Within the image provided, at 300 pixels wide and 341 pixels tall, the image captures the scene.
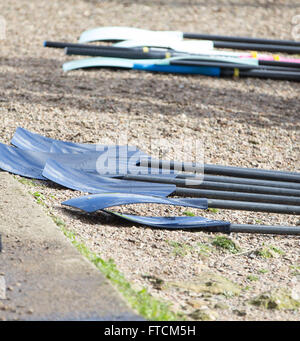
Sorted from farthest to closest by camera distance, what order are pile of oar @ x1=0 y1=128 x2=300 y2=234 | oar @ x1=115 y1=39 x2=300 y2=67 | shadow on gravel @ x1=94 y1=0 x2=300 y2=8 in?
shadow on gravel @ x1=94 y1=0 x2=300 y2=8 → oar @ x1=115 y1=39 x2=300 y2=67 → pile of oar @ x1=0 y1=128 x2=300 y2=234

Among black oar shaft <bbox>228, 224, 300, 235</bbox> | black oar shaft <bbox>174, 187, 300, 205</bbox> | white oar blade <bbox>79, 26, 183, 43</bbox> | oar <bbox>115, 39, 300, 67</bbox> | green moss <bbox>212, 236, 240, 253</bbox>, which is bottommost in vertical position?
green moss <bbox>212, 236, 240, 253</bbox>

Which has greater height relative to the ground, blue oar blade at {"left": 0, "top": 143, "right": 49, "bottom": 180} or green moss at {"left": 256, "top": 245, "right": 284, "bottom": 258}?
blue oar blade at {"left": 0, "top": 143, "right": 49, "bottom": 180}

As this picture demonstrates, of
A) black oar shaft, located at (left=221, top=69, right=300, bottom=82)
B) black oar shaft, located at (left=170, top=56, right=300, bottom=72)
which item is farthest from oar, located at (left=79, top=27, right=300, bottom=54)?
black oar shaft, located at (left=221, top=69, right=300, bottom=82)

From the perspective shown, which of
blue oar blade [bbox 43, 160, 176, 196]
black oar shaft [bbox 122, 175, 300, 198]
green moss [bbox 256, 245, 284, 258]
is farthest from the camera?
black oar shaft [bbox 122, 175, 300, 198]

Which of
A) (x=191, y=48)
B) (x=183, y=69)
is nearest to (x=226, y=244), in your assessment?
(x=183, y=69)

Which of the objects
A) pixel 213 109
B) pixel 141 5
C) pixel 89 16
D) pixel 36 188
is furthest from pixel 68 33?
pixel 36 188

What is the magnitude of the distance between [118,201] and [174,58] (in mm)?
3279

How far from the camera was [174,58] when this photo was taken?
273 inches

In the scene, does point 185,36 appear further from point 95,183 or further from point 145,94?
point 95,183

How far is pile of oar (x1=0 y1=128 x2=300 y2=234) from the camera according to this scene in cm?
402

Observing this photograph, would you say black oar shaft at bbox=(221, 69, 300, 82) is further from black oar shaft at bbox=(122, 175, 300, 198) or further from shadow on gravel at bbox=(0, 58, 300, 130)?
black oar shaft at bbox=(122, 175, 300, 198)
